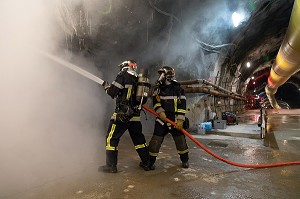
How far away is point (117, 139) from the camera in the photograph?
11.6 feet

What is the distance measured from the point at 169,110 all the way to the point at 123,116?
35.6 inches

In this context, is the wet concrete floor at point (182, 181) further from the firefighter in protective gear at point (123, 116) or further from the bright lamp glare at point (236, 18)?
the bright lamp glare at point (236, 18)

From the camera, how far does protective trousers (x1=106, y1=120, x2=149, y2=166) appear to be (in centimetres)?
349

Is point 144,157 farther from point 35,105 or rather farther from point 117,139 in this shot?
point 35,105

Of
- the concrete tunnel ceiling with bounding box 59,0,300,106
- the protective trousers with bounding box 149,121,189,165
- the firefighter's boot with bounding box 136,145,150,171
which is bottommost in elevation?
the firefighter's boot with bounding box 136,145,150,171

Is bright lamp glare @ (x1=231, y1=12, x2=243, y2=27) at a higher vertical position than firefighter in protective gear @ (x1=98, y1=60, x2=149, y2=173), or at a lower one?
higher

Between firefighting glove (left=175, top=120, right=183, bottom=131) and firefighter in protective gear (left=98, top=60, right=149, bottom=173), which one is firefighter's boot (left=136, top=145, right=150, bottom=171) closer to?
firefighter in protective gear (left=98, top=60, right=149, bottom=173)

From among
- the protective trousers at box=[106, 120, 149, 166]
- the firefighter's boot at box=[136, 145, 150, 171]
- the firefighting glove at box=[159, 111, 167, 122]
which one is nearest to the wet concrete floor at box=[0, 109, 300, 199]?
the firefighter's boot at box=[136, 145, 150, 171]

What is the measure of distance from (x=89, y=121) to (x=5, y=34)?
3.48m

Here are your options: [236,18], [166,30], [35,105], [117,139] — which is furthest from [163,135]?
[236,18]

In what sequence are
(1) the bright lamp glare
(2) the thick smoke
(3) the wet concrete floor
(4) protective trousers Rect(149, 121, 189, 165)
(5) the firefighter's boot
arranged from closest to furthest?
(3) the wet concrete floor
(2) the thick smoke
(5) the firefighter's boot
(4) protective trousers Rect(149, 121, 189, 165)
(1) the bright lamp glare

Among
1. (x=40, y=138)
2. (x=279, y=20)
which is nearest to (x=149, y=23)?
(x=40, y=138)

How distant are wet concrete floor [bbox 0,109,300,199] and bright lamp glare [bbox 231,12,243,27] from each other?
674 cm

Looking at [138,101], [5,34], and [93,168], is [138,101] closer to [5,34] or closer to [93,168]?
[93,168]
